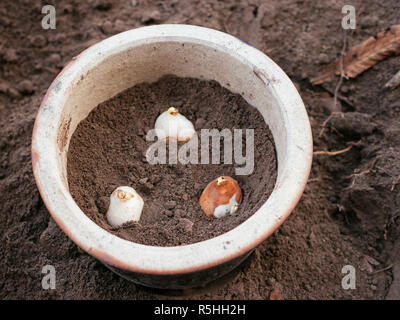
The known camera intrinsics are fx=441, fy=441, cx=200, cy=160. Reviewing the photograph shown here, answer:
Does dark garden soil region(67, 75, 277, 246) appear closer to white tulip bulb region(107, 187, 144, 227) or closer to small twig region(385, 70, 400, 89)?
white tulip bulb region(107, 187, 144, 227)

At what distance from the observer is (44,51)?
2.71m

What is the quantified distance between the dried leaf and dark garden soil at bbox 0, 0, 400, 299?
0.05m

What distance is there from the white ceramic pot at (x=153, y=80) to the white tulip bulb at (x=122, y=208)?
0.71 ft

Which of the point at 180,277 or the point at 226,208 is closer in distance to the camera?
the point at 180,277

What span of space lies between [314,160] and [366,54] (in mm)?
690

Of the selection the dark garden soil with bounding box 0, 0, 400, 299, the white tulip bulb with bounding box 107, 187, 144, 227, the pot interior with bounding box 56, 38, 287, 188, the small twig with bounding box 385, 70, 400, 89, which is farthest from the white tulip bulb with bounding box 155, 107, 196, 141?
the small twig with bounding box 385, 70, 400, 89

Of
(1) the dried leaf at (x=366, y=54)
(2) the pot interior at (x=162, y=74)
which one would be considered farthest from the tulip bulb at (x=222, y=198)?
(1) the dried leaf at (x=366, y=54)

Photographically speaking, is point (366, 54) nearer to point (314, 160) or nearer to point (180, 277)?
point (314, 160)

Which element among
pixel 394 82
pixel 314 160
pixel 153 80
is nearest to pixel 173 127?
pixel 153 80

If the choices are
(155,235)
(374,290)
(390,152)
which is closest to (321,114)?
(390,152)

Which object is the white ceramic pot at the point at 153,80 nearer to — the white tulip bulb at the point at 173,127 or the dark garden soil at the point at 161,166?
the dark garden soil at the point at 161,166

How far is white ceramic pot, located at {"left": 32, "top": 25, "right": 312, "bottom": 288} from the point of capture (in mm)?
1489

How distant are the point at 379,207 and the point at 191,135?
0.95m

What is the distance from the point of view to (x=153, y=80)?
88.6 inches
